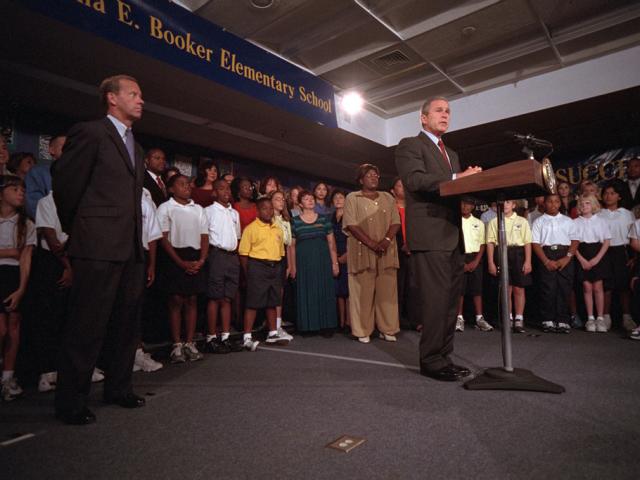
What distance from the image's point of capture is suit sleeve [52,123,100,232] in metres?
1.90

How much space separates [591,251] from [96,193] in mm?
5136

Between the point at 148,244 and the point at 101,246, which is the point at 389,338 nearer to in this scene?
the point at 148,244

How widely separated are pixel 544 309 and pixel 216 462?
4418 mm

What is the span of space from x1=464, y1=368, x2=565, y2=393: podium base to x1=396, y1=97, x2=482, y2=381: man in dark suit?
0.21 meters

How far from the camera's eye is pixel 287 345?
3.97 m

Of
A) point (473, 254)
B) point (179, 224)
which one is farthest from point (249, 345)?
point (473, 254)

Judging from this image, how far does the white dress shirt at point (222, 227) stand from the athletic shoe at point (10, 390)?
1.89 metres

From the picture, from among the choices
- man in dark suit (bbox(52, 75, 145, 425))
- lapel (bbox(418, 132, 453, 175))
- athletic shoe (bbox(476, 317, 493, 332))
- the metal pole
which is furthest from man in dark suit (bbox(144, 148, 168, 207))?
athletic shoe (bbox(476, 317, 493, 332))

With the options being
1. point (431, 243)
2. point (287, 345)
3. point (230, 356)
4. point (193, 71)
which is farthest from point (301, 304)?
point (193, 71)

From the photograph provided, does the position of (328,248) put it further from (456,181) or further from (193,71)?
(456,181)

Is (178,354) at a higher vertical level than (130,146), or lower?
lower

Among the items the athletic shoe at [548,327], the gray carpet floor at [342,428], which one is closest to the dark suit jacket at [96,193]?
the gray carpet floor at [342,428]

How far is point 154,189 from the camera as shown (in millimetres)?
3793

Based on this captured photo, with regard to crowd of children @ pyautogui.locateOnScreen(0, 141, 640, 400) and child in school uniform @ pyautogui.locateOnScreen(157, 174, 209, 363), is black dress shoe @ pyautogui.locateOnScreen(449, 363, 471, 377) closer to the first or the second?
crowd of children @ pyautogui.locateOnScreen(0, 141, 640, 400)
